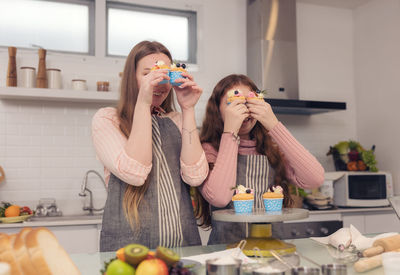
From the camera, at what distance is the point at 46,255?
3.04 ft

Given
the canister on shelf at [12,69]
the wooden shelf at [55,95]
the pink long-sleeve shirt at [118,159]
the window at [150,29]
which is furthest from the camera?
the window at [150,29]

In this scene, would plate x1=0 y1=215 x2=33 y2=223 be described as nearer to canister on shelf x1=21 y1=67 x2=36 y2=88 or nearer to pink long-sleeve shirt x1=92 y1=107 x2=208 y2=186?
canister on shelf x1=21 y1=67 x2=36 y2=88

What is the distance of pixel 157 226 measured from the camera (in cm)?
148

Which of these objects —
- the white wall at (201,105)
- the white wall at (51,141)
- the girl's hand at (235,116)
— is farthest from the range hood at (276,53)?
the girl's hand at (235,116)

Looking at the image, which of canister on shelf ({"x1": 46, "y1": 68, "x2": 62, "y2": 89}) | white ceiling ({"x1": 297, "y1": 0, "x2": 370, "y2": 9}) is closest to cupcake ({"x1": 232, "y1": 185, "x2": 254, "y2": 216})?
canister on shelf ({"x1": 46, "y1": 68, "x2": 62, "y2": 89})

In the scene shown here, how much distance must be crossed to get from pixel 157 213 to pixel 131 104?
1.40ft

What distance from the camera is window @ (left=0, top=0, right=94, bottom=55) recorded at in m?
3.65

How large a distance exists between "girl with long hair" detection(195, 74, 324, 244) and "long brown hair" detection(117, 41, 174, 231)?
27 centimetres

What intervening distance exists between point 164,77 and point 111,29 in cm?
280

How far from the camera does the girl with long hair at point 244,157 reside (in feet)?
5.21

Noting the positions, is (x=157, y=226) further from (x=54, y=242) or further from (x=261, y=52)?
(x=261, y=52)

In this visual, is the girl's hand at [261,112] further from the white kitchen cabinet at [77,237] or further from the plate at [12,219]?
the plate at [12,219]

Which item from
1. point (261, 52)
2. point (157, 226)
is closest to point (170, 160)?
point (157, 226)

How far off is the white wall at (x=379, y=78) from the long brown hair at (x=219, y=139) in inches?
111
